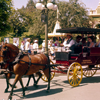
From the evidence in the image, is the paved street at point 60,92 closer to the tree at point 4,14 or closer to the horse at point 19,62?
the horse at point 19,62

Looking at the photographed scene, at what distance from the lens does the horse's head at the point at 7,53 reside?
543 centimetres

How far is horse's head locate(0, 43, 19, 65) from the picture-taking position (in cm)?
543

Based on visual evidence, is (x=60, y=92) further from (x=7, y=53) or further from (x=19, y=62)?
(x=7, y=53)

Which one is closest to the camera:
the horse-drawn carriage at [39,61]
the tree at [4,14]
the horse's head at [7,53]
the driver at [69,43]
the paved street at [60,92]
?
the horse's head at [7,53]

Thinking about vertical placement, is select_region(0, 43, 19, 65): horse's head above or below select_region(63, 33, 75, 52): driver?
below

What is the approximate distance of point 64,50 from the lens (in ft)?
Answer: 26.0

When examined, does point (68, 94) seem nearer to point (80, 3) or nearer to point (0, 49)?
point (0, 49)

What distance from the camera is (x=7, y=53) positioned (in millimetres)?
5535

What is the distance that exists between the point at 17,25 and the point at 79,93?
34470mm

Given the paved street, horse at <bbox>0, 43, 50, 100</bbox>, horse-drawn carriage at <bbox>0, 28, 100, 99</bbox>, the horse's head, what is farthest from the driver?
the horse's head

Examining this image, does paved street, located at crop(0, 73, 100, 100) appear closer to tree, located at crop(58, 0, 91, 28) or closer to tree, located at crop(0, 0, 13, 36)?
tree, located at crop(0, 0, 13, 36)

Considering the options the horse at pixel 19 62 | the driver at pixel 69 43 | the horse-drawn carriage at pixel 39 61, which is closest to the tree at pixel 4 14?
the driver at pixel 69 43

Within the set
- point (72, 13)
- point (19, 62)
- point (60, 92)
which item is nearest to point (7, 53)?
point (19, 62)

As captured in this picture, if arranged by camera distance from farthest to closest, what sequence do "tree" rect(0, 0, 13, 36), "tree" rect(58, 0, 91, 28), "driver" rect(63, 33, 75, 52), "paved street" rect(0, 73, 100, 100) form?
"tree" rect(58, 0, 91, 28) → "tree" rect(0, 0, 13, 36) → "driver" rect(63, 33, 75, 52) → "paved street" rect(0, 73, 100, 100)
